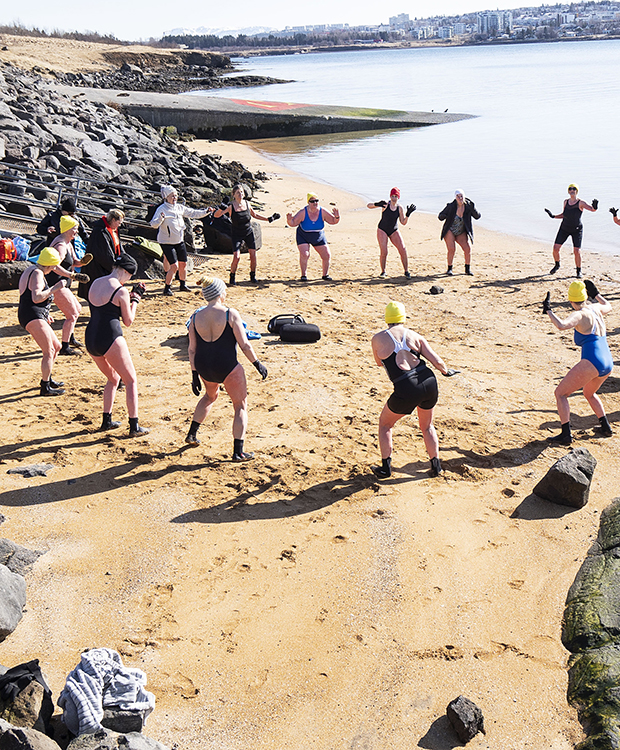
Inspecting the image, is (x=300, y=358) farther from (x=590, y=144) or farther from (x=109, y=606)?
(x=590, y=144)

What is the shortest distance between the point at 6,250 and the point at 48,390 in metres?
4.52

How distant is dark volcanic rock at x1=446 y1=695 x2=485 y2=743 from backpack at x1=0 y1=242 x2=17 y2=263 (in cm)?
1058

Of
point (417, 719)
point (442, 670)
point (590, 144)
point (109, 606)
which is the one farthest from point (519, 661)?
point (590, 144)

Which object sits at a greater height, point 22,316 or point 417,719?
point 22,316

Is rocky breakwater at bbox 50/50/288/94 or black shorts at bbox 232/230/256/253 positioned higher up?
rocky breakwater at bbox 50/50/288/94

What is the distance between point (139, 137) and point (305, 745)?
2729 cm

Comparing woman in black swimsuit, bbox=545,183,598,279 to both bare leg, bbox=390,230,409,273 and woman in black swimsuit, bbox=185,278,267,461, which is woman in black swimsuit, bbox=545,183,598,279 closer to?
bare leg, bbox=390,230,409,273

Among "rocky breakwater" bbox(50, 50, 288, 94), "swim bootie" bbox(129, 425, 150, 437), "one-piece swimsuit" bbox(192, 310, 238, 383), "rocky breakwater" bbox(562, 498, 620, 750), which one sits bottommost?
"rocky breakwater" bbox(562, 498, 620, 750)

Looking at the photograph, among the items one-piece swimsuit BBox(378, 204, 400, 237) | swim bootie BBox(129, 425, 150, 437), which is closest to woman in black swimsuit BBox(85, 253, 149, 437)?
swim bootie BBox(129, 425, 150, 437)

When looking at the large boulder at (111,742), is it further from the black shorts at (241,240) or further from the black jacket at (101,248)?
the black shorts at (241,240)

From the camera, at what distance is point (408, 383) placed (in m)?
6.48

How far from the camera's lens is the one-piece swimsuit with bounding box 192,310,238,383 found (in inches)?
268

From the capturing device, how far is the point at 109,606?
5246 mm

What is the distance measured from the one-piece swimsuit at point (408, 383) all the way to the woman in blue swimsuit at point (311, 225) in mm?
7208
